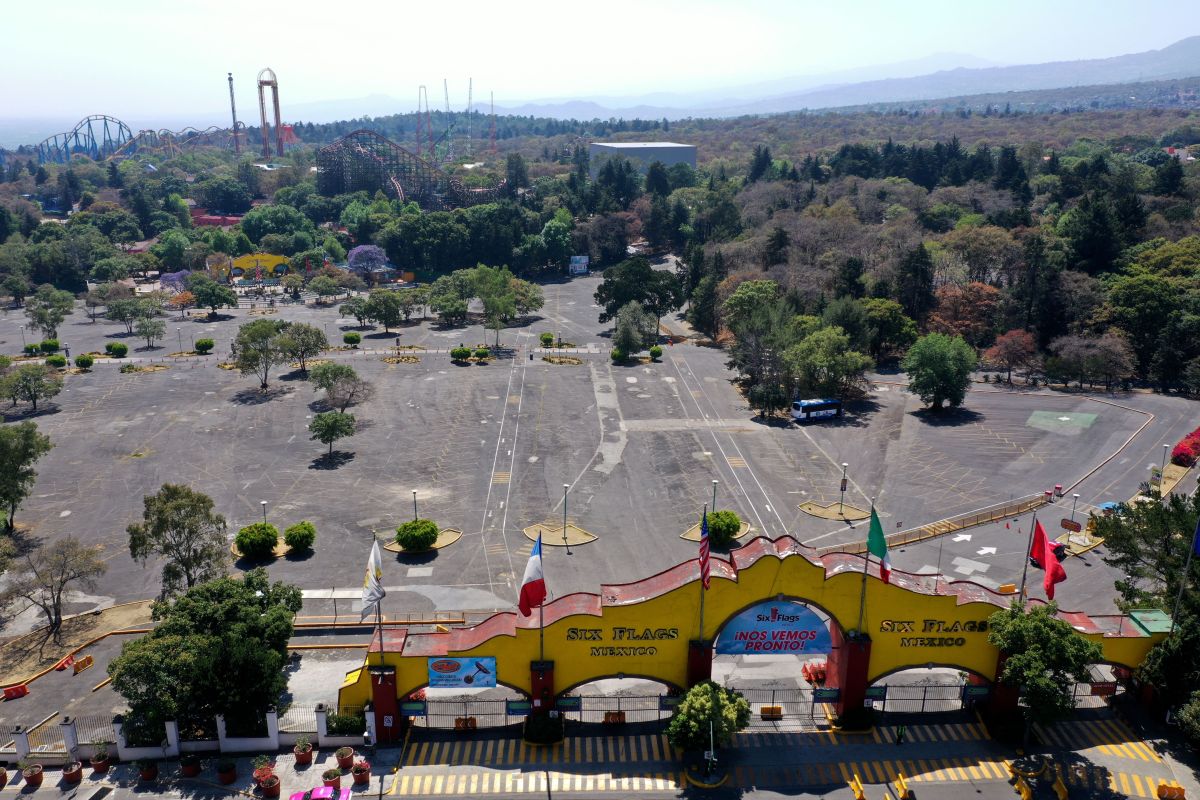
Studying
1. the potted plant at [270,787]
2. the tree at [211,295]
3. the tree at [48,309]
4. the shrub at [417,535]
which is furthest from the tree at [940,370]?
the tree at [48,309]

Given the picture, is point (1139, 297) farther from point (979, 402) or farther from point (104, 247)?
point (104, 247)

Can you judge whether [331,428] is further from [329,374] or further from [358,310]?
[358,310]

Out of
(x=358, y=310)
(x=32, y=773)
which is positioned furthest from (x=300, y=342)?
(x=32, y=773)

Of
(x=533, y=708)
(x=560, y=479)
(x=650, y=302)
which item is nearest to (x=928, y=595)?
(x=533, y=708)

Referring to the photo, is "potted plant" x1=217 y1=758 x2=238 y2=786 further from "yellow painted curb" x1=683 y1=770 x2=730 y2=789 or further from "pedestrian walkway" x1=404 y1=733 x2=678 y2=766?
"yellow painted curb" x1=683 y1=770 x2=730 y2=789

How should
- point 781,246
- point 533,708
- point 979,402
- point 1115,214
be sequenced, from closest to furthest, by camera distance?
point 533,708 < point 979,402 < point 1115,214 < point 781,246

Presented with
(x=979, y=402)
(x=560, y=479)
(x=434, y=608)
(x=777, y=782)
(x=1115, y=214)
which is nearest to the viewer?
(x=777, y=782)

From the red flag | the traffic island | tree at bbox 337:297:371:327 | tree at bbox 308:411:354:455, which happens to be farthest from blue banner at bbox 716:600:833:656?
tree at bbox 337:297:371:327
